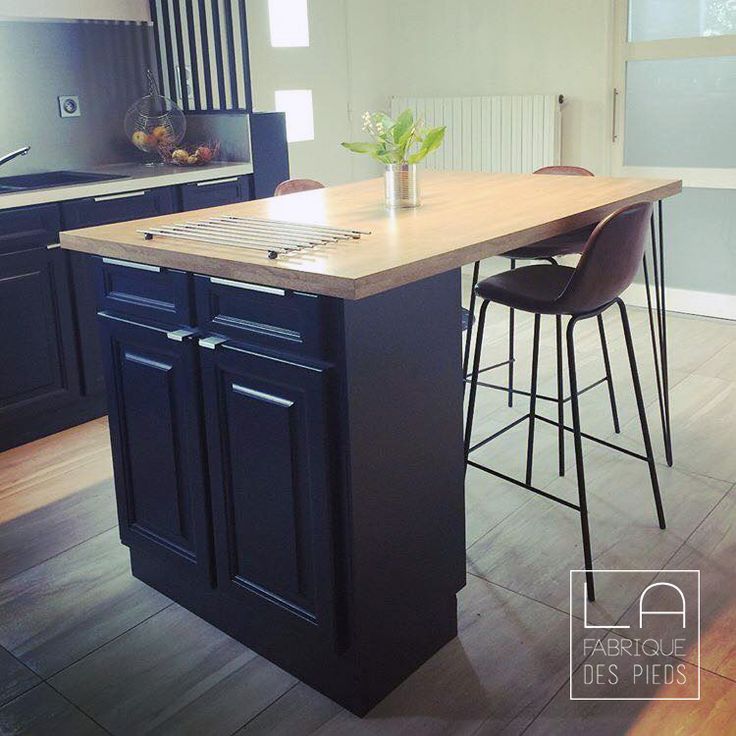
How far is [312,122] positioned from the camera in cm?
548

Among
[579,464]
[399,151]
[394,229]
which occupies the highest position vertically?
[399,151]

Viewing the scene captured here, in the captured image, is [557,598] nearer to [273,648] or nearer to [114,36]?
[273,648]

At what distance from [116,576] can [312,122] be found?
3.66 metres

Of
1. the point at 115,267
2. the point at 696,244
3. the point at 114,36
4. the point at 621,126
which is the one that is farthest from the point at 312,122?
the point at 115,267

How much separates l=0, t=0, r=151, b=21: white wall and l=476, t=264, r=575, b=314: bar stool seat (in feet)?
8.37

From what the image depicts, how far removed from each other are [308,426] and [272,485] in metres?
0.20

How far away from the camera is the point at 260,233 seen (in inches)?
82.7

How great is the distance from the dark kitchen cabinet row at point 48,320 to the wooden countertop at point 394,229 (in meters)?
1.11

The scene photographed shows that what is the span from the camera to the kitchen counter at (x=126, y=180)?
3320 mm

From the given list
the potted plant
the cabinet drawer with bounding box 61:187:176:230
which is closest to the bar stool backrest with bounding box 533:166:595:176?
the potted plant

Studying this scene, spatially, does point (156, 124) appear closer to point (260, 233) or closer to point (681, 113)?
point (260, 233)

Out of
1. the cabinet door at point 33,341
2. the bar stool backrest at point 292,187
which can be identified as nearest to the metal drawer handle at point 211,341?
the bar stool backrest at point 292,187

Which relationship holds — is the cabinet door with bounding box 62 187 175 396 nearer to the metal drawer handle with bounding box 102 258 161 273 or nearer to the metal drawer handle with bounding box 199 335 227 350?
the metal drawer handle with bounding box 102 258 161 273

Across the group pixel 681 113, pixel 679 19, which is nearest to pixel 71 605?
pixel 681 113
